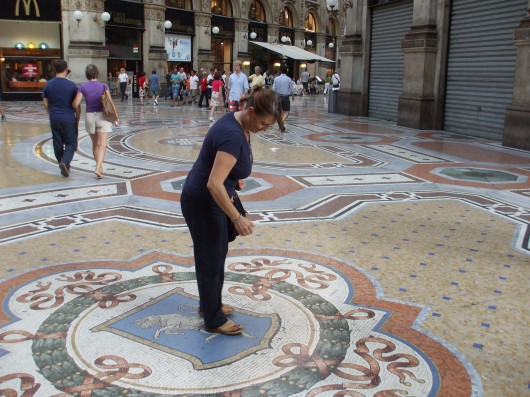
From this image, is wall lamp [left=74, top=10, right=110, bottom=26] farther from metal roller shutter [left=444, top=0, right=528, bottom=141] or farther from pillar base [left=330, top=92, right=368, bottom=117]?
metal roller shutter [left=444, top=0, right=528, bottom=141]

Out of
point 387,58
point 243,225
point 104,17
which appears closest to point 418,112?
point 387,58

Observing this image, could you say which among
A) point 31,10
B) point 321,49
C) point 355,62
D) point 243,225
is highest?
point 321,49

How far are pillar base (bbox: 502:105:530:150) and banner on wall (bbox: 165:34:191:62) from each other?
21.6 meters

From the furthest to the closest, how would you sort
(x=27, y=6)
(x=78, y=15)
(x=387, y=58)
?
(x=27, y=6) → (x=78, y=15) → (x=387, y=58)

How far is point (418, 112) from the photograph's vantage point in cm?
1515

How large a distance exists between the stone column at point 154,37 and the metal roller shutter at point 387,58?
1326 cm

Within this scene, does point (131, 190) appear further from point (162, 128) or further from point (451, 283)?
point (162, 128)

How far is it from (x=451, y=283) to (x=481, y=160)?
657 centimetres

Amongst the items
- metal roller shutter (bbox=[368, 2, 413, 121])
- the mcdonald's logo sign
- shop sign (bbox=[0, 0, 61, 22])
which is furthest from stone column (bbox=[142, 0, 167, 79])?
metal roller shutter (bbox=[368, 2, 413, 121])

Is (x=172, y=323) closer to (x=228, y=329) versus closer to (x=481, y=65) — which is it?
(x=228, y=329)

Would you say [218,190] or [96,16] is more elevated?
[96,16]

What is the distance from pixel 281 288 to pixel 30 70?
79.8ft

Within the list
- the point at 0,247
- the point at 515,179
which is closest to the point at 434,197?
the point at 515,179

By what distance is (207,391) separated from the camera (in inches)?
108
